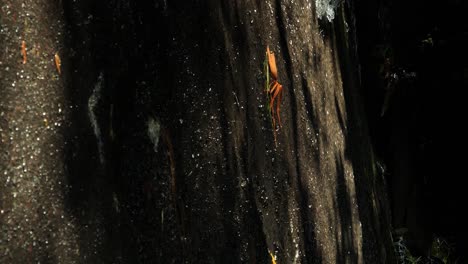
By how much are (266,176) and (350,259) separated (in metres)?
0.98

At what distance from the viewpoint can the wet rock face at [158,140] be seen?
1.67 metres

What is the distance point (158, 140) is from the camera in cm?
196

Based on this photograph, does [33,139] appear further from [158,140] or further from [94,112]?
[158,140]

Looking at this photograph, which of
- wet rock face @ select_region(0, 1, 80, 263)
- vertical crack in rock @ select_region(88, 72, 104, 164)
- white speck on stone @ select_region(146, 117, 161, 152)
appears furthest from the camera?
white speck on stone @ select_region(146, 117, 161, 152)

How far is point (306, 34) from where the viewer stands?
3129 mm

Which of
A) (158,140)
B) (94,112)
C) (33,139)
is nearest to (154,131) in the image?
(158,140)

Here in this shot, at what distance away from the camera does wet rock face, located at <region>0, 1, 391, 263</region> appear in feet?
5.48

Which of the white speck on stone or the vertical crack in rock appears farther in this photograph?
the white speck on stone

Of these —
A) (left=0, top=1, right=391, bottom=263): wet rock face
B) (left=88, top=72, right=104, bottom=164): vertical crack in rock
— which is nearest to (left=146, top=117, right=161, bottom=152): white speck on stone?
(left=0, top=1, right=391, bottom=263): wet rock face

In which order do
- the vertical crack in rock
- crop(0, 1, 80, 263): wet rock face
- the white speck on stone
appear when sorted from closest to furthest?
crop(0, 1, 80, 263): wet rock face, the vertical crack in rock, the white speck on stone

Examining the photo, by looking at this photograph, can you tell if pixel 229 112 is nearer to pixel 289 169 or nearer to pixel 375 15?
pixel 289 169

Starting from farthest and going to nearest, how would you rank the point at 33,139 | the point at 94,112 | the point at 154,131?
1. the point at 154,131
2. the point at 94,112
3. the point at 33,139

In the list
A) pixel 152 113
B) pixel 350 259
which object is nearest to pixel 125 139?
pixel 152 113

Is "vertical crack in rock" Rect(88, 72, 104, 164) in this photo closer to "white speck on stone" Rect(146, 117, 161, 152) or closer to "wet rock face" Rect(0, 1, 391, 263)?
"wet rock face" Rect(0, 1, 391, 263)
